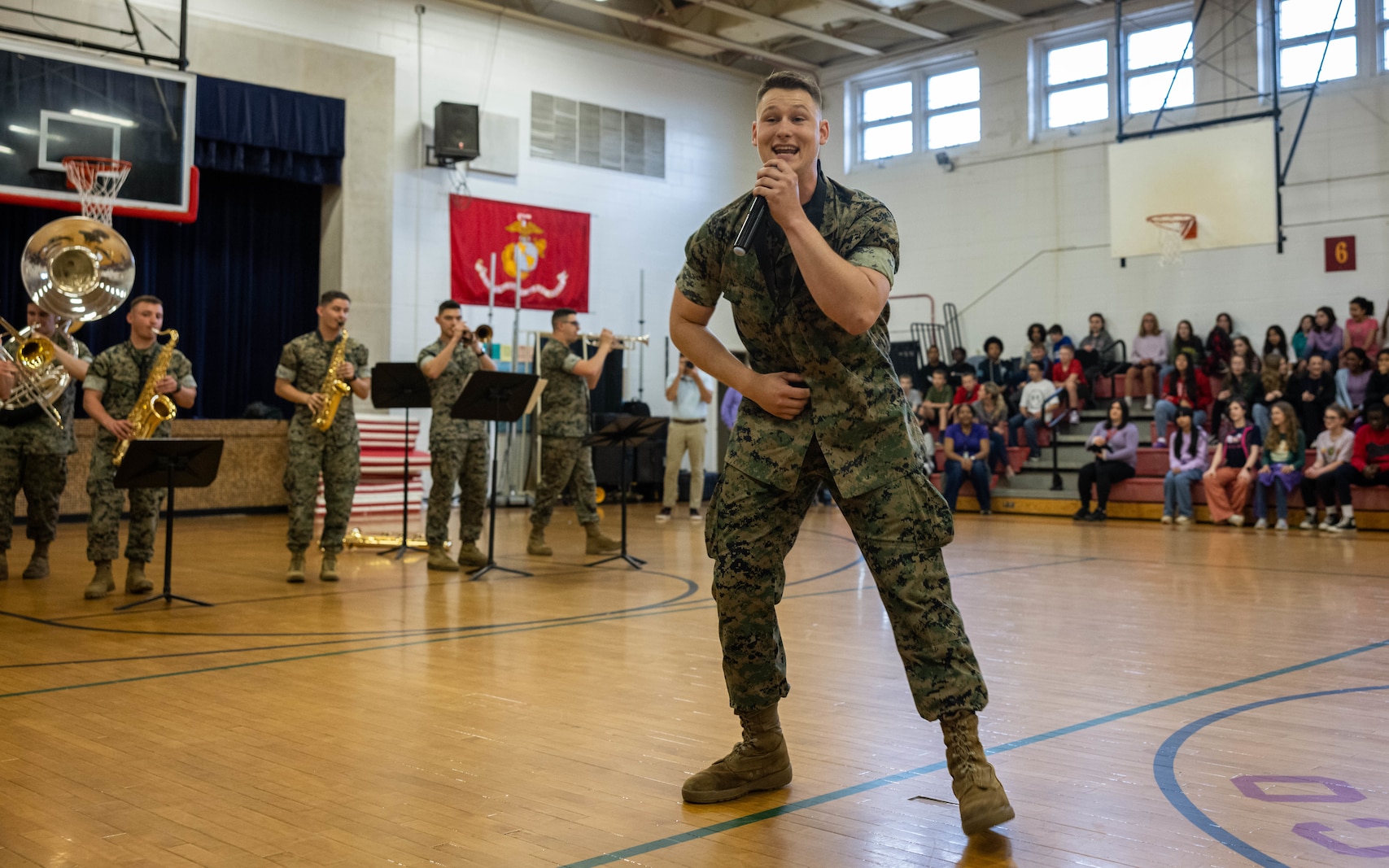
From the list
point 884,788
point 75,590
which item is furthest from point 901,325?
point 884,788

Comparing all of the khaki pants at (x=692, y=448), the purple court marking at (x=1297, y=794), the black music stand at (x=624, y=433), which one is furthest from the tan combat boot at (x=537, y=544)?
the purple court marking at (x=1297, y=794)

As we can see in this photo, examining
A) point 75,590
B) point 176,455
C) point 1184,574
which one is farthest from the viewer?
point 1184,574

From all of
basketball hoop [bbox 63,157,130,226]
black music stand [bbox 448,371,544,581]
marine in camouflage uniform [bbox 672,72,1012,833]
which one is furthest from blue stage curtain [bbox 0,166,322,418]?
marine in camouflage uniform [bbox 672,72,1012,833]

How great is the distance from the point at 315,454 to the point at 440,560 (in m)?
1.31

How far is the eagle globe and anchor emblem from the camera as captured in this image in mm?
16578

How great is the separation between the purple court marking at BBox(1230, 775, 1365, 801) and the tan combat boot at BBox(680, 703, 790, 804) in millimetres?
1248

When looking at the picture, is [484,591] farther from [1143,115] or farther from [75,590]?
[1143,115]

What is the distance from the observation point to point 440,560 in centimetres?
848

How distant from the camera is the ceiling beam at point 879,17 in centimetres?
1616

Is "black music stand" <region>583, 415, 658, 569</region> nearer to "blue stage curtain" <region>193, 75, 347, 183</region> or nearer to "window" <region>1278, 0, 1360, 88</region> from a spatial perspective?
"blue stage curtain" <region>193, 75, 347, 183</region>

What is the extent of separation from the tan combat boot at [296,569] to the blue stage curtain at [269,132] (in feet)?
25.2

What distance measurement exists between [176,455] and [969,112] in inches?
566

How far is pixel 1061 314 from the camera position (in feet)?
55.8

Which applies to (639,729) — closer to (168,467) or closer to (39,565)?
(168,467)
